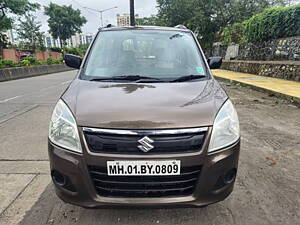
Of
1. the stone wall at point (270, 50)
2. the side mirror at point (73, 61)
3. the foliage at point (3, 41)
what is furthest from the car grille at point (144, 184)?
the foliage at point (3, 41)

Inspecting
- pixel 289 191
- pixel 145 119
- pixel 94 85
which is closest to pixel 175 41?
pixel 94 85

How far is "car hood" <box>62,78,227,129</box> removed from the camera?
1823mm

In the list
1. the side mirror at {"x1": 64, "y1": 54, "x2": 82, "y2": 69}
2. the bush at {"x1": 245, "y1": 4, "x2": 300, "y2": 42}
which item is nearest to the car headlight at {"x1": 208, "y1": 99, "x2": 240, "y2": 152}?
the side mirror at {"x1": 64, "y1": 54, "x2": 82, "y2": 69}

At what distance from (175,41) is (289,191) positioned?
2.12 metres

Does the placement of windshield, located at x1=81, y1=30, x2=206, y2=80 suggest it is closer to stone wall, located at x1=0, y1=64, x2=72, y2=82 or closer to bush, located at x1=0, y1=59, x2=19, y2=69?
stone wall, located at x1=0, y1=64, x2=72, y2=82

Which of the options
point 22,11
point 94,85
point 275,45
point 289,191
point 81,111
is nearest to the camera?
point 81,111

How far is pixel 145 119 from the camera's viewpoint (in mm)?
1830

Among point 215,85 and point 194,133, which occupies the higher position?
point 215,85

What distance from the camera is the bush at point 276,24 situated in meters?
11.0

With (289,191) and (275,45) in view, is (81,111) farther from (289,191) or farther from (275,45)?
(275,45)

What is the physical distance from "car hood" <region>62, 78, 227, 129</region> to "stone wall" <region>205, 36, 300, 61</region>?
1059 centimetres

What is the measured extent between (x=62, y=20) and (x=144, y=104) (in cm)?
5525

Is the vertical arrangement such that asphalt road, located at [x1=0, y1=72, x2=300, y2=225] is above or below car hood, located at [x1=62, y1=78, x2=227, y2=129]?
below

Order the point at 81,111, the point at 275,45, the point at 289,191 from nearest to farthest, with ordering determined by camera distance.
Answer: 1. the point at 81,111
2. the point at 289,191
3. the point at 275,45
